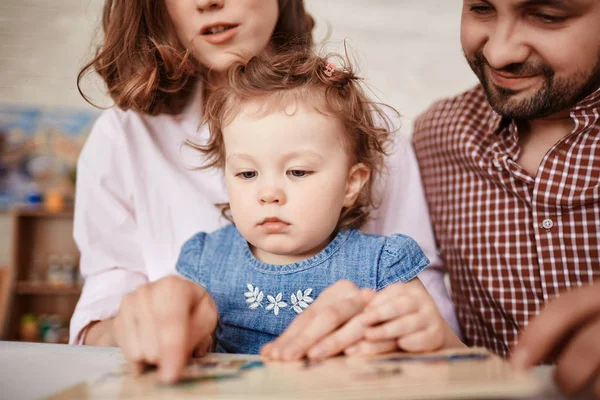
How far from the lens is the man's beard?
1146 mm

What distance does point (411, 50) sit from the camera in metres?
3.58

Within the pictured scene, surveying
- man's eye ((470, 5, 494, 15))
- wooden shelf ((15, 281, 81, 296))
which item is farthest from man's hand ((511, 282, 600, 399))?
wooden shelf ((15, 281, 81, 296))

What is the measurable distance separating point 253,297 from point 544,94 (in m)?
0.69

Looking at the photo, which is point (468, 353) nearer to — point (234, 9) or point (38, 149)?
point (234, 9)

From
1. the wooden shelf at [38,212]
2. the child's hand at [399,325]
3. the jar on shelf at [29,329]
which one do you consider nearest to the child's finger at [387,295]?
the child's hand at [399,325]

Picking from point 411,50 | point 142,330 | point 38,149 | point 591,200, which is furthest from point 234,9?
point 38,149

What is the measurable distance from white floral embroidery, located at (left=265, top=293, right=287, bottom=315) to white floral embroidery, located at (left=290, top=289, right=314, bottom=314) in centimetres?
2

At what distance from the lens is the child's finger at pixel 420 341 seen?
684mm

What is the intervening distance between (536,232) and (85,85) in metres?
1.03

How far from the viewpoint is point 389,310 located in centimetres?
69

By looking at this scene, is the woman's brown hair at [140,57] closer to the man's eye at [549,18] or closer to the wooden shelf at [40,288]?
the man's eye at [549,18]

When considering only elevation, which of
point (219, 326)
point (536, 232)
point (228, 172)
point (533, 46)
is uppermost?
point (533, 46)

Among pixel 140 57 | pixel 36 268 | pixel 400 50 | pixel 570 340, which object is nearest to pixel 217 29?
pixel 140 57

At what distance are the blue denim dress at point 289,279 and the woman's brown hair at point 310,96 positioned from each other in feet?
0.33
